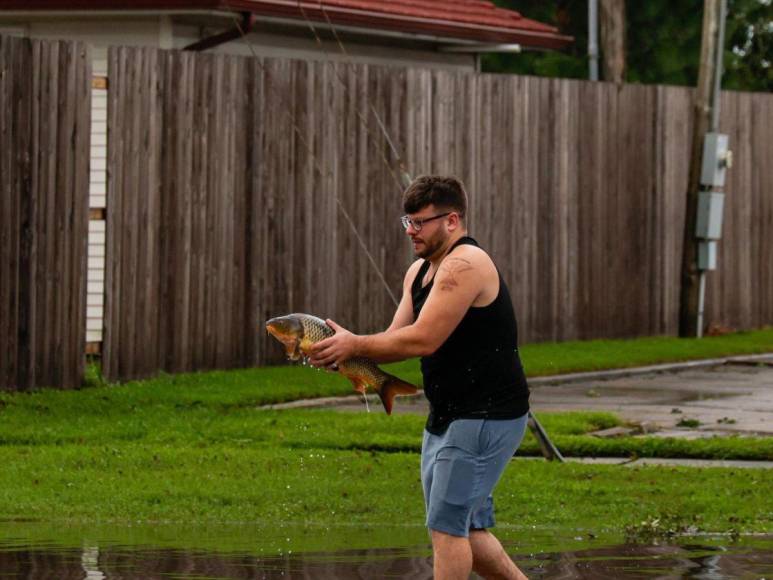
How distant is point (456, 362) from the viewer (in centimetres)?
739

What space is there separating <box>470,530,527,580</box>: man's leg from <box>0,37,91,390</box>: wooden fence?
8.57m

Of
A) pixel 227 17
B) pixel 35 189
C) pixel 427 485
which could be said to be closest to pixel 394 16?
pixel 227 17

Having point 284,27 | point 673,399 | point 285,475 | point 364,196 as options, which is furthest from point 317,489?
point 284,27

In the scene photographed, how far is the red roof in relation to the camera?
1991 cm

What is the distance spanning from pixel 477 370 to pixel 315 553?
2.68 m

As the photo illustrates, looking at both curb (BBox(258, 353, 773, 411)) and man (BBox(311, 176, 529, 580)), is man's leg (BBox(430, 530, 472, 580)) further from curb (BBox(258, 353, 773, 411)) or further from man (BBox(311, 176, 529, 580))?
curb (BBox(258, 353, 773, 411))

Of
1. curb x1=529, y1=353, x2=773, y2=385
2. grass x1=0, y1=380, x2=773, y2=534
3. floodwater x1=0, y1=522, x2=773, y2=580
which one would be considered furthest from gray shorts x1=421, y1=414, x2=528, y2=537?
curb x1=529, y1=353, x2=773, y2=385

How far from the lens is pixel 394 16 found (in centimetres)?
2189

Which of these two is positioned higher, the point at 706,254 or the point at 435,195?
the point at 435,195

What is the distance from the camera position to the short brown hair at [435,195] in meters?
7.44

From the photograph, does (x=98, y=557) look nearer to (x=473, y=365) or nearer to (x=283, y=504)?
(x=283, y=504)

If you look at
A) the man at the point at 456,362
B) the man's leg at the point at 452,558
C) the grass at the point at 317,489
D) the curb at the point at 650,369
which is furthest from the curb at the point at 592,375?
the man's leg at the point at 452,558

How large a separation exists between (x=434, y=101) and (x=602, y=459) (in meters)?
7.34

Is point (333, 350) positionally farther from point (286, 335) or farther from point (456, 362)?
point (456, 362)
